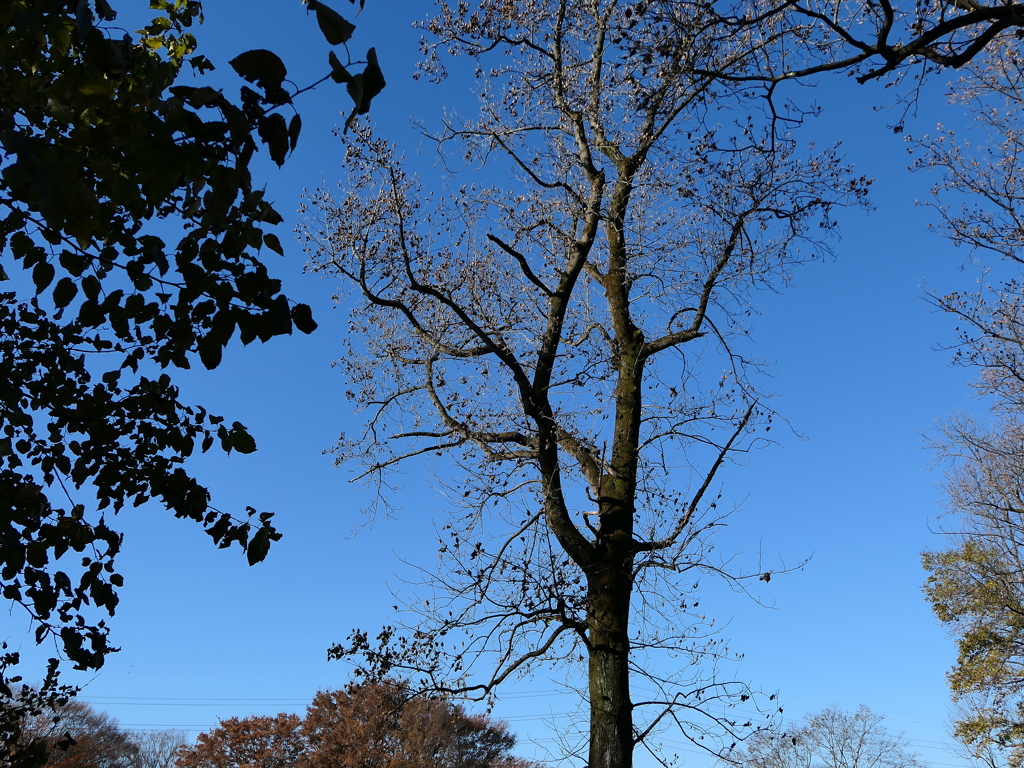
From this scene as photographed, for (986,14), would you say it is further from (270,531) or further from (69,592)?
(69,592)

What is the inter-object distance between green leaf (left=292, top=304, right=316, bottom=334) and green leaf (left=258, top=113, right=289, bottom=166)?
0.39 meters

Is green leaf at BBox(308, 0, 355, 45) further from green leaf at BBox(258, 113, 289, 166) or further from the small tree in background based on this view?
the small tree in background

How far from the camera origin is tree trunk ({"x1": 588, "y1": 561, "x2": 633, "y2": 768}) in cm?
468

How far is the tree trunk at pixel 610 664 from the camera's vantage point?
468 centimetres

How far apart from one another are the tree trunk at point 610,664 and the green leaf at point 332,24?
4.12 meters

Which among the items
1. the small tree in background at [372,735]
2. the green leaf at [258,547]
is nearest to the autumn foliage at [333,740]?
the small tree in background at [372,735]

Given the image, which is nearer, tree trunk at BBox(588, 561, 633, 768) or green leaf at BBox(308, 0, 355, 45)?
green leaf at BBox(308, 0, 355, 45)

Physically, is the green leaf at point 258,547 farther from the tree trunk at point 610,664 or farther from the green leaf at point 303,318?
the tree trunk at point 610,664

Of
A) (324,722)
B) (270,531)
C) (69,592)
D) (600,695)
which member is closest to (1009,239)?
(600,695)

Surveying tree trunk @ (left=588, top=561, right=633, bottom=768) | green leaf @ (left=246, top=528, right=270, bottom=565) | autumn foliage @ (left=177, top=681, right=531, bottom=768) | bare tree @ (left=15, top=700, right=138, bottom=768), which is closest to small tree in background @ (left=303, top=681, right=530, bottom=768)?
autumn foliage @ (left=177, top=681, right=531, bottom=768)

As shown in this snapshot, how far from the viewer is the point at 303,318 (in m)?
1.98

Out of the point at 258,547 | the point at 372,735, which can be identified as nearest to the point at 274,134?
the point at 258,547

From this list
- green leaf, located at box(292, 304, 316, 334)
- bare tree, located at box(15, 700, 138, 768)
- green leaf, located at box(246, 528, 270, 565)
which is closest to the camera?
green leaf, located at box(292, 304, 316, 334)

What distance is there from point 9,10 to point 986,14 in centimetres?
398
